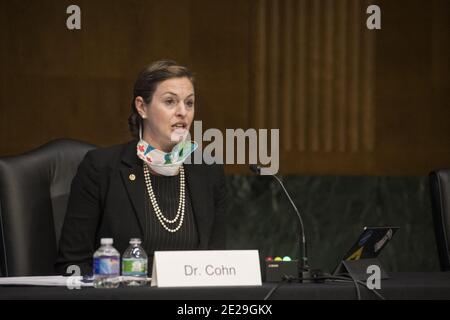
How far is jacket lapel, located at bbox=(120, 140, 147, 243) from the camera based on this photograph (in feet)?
11.0

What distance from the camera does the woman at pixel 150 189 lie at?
10.9 ft

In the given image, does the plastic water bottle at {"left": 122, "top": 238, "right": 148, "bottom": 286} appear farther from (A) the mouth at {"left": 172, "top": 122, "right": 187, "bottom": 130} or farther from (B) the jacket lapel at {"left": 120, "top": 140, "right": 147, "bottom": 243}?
(A) the mouth at {"left": 172, "top": 122, "right": 187, "bottom": 130}

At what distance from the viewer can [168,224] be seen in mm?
3377

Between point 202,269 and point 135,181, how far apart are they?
2.80 feet

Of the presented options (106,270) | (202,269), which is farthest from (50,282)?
(202,269)

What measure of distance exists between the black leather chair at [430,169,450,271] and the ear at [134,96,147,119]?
47.9 inches

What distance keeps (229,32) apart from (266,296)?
2.34 metres

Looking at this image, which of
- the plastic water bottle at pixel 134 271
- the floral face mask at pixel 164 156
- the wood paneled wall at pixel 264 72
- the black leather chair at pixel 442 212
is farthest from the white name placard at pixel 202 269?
the wood paneled wall at pixel 264 72

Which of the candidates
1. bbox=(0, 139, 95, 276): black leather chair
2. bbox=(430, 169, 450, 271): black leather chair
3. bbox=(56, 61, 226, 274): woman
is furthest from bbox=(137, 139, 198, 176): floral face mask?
bbox=(430, 169, 450, 271): black leather chair

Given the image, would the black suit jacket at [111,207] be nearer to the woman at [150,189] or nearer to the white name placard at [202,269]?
the woman at [150,189]

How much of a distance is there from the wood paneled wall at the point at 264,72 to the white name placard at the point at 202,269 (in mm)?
1979

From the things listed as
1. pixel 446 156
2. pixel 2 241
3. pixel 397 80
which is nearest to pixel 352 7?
pixel 397 80

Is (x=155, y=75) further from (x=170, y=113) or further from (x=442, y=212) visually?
(x=442, y=212)

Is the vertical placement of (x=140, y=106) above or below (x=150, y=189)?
above
